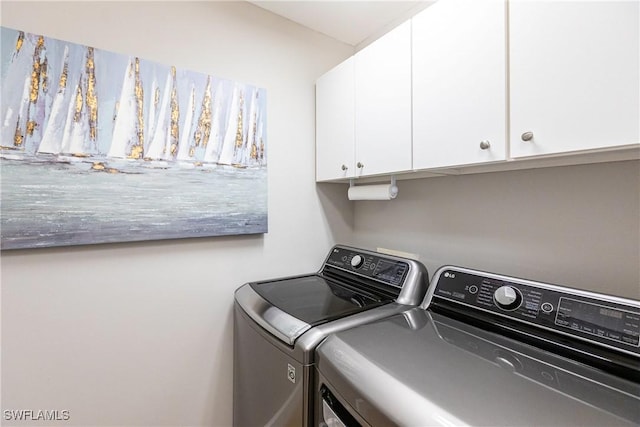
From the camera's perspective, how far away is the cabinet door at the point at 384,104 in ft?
3.73

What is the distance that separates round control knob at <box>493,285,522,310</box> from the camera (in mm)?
917

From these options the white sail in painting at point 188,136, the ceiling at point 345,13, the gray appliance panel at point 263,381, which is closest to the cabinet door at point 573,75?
the ceiling at point 345,13

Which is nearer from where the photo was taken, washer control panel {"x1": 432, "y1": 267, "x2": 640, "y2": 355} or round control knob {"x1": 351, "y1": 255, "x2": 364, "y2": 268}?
washer control panel {"x1": 432, "y1": 267, "x2": 640, "y2": 355}

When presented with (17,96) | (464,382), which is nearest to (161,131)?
(17,96)

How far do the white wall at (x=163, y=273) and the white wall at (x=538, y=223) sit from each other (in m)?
0.64

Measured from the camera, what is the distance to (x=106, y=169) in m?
1.11

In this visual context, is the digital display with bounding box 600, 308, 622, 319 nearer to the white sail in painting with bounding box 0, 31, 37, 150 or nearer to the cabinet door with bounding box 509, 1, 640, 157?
the cabinet door with bounding box 509, 1, 640, 157

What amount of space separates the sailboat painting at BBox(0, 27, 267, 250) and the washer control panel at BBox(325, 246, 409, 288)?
1.50 ft

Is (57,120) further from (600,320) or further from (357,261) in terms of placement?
(600,320)

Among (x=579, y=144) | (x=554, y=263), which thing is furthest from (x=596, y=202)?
(x=579, y=144)

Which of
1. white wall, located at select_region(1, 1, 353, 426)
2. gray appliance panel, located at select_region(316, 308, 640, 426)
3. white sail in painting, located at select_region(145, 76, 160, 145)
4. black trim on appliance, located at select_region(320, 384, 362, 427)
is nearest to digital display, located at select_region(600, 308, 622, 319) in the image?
gray appliance panel, located at select_region(316, 308, 640, 426)

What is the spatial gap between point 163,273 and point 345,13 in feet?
5.17

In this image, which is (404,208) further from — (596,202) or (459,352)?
(459,352)

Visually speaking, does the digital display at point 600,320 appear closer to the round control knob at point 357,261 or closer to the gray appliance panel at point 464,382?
the gray appliance panel at point 464,382
